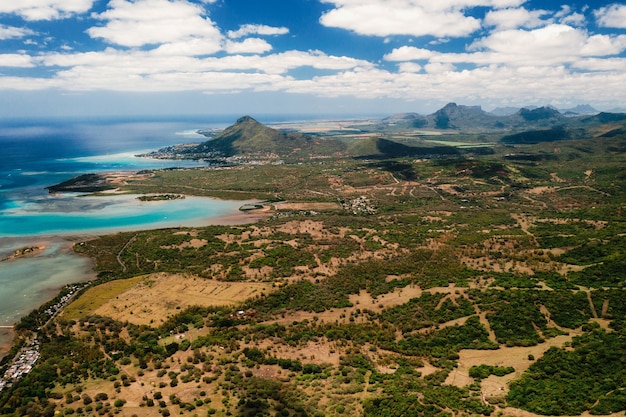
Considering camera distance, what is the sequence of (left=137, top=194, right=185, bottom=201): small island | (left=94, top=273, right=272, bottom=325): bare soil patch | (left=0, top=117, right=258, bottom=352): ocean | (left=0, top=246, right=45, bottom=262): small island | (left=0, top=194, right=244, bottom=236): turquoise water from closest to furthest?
(left=94, top=273, right=272, bottom=325): bare soil patch, (left=0, top=117, right=258, bottom=352): ocean, (left=0, top=246, right=45, bottom=262): small island, (left=0, top=194, right=244, bottom=236): turquoise water, (left=137, top=194, right=185, bottom=201): small island

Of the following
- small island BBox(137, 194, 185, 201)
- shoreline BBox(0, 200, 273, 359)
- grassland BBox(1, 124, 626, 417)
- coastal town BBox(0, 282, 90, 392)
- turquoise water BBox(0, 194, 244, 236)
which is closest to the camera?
grassland BBox(1, 124, 626, 417)

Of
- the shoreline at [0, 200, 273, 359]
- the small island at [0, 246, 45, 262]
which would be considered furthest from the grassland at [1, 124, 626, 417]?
the small island at [0, 246, 45, 262]

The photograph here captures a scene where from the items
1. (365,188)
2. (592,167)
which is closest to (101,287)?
(365,188)

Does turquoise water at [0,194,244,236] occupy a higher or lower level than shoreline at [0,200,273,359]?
higher

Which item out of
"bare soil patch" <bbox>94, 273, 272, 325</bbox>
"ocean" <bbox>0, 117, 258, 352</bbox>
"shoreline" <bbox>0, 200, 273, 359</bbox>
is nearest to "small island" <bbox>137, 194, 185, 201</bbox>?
"ocean" <bbox>0, 117, 258, 352</bbox>

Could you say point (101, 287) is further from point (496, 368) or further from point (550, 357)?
point (550, 357)

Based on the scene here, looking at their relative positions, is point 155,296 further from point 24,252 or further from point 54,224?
point 54,224

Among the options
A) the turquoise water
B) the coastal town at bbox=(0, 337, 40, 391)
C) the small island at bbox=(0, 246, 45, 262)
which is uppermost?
the turquoise water

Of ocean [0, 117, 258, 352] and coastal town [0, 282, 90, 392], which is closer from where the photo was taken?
coastal town [0, 282, 90, 392]

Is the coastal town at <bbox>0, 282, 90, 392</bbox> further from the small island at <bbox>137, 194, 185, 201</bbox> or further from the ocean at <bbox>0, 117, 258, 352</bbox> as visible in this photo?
the small island at <bbox>137, 194, 185, 201</bbox>

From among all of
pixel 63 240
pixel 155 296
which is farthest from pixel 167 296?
pixel 63 240
